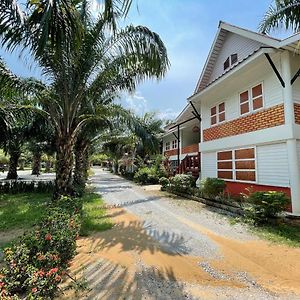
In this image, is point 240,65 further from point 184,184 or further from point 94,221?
point 94,221

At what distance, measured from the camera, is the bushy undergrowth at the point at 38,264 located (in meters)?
3.13

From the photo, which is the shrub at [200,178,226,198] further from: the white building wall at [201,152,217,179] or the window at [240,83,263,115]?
the window at [240,83,263,115]

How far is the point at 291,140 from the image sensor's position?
28.5 feet

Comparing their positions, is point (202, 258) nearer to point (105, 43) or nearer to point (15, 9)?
point (15, 9)

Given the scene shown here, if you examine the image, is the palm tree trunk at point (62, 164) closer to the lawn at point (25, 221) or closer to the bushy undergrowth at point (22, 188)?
the lawn at point (25, 221)

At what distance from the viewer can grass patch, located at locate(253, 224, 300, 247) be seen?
640 cm

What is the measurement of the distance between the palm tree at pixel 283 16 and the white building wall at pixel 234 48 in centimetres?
115

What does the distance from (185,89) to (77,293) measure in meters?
14.1

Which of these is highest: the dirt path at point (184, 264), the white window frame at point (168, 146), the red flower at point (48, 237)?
the white window frame at point (168, 146)

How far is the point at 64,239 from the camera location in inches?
176

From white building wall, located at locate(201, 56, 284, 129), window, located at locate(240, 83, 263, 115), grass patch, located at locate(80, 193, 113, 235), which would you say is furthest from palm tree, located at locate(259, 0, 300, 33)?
grass patch, located at locate(80, 193, 113, 235)

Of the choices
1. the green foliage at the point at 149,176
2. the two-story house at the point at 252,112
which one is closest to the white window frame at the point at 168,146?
the green foliage at the point at 149,176

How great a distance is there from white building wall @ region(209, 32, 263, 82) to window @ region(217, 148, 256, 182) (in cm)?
523

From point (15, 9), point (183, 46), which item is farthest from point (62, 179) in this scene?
point (183, 46)
